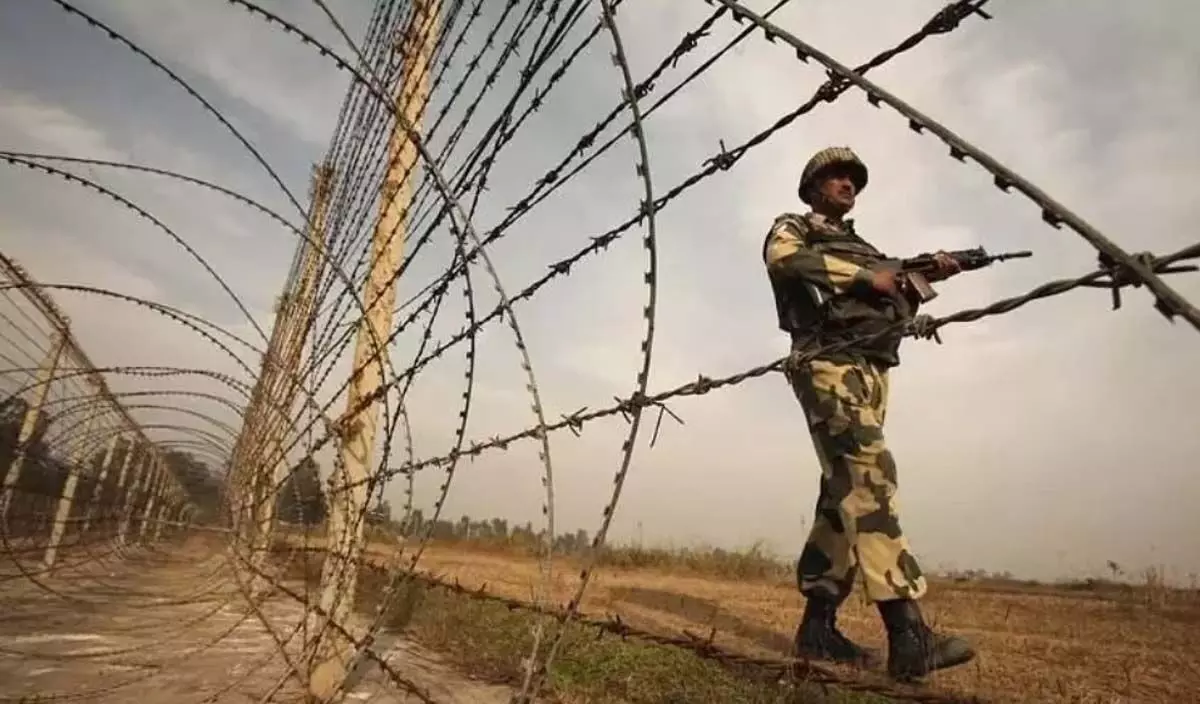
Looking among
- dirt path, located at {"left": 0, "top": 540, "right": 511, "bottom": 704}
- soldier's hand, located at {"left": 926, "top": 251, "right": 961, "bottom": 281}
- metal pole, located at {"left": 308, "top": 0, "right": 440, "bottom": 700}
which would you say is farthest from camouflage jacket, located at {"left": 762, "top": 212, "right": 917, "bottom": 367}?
dirt path, located at {"left": 0, "top": 540, "right": 511, "bottom": 704}

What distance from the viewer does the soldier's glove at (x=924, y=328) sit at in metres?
0.87

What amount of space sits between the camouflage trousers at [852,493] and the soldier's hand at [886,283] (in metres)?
0.29

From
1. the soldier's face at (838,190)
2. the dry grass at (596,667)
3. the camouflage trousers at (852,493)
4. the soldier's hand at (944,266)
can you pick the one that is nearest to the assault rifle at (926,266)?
the soldier's hand at (944,266)

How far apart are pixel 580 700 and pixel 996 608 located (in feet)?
15.0

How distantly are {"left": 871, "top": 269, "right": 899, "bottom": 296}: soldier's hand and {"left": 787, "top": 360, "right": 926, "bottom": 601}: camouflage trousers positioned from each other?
0.29 metres

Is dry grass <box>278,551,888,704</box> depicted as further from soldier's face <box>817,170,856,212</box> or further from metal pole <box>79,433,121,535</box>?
metal pole <box>79,433,121,535</box>

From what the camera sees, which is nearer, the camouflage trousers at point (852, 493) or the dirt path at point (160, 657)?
the camouflage trousers at point (852, 493)

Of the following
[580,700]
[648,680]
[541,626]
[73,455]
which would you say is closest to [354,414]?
[580,700]

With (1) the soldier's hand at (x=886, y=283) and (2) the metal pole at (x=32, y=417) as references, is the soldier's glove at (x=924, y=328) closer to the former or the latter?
(1) the soldier's hand at (x=886, y=283)

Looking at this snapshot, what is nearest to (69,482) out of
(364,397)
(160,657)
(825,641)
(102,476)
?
(102,476)

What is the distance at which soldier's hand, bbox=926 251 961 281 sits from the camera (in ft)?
6.19

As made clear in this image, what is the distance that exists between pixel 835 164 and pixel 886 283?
0.78 meters

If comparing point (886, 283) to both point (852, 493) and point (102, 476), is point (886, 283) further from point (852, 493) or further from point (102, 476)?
point (102, 476)

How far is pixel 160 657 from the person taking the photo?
351cm
